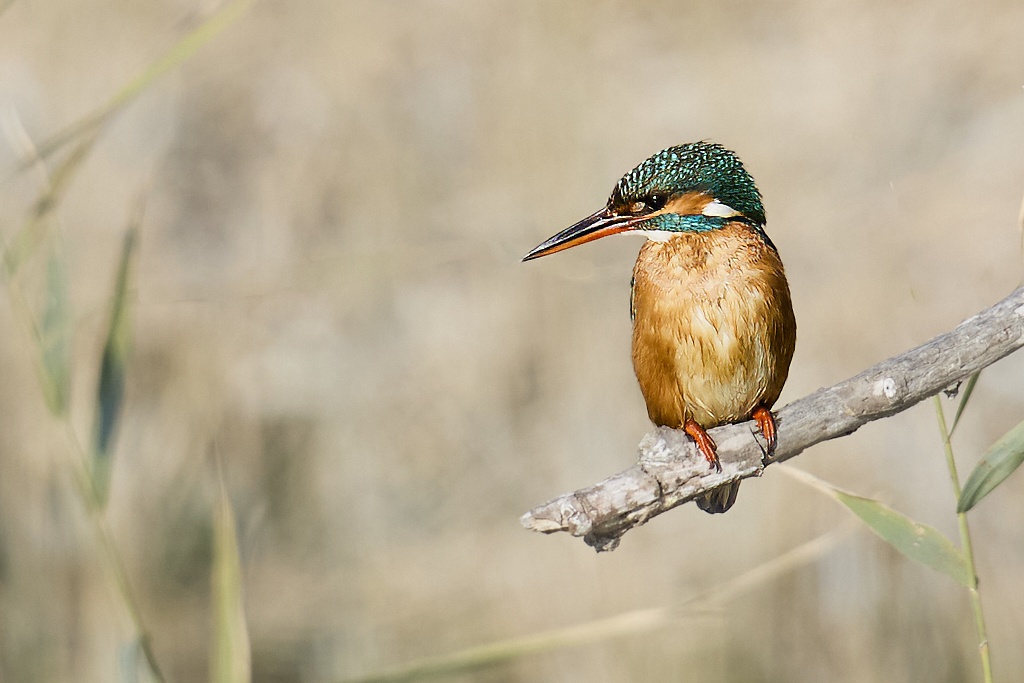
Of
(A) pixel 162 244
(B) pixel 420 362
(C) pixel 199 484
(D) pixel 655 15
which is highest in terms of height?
(D) pixel 655 15

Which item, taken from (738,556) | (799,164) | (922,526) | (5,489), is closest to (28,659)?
(5,489)

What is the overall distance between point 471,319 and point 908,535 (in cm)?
372

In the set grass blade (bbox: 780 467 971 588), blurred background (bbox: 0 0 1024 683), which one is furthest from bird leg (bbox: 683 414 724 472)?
blurred background (bbox: 0 0 1024 683)

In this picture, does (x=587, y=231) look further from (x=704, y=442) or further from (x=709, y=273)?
(x=704, y=442)

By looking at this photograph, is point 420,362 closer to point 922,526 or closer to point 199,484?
point 199,484

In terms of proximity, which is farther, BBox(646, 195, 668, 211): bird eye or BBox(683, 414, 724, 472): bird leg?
BBox(646, 195, 668, 211): bird eye

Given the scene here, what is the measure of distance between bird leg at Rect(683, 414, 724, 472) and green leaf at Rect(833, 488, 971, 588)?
0.49 feet

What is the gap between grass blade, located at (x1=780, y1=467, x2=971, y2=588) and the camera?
1180 millimetres

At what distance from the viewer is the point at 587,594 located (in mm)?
4105

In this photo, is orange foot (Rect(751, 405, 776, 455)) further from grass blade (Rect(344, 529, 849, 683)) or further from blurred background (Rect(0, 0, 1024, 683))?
blurred background (Rect(0, 0, 1024, 683))

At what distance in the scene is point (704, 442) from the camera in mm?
1128

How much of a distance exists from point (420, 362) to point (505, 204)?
2.50 ft

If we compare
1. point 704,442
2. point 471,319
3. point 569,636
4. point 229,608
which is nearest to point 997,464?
point 704,442

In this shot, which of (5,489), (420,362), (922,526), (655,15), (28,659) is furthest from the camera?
(655,15)
